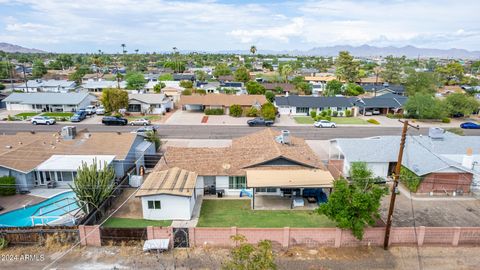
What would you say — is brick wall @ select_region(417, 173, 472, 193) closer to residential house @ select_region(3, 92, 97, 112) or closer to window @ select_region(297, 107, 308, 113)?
window @ select_region(297, 107, 308, 113)

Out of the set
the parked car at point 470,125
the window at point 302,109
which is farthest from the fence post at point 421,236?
the window at point 302,109

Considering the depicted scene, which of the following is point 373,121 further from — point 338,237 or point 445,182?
point 338,237

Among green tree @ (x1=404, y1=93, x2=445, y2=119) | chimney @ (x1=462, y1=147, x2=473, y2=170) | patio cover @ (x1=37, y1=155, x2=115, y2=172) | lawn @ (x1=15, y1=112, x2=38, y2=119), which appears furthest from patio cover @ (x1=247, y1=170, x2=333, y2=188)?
lawn @ (x1=15, y1=112, x2=38, y2=119)

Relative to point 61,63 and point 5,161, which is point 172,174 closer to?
point 5,161

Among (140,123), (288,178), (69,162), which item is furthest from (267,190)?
(140,123)

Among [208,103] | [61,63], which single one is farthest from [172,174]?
[61,63]

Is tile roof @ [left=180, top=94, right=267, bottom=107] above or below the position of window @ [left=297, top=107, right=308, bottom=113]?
above
